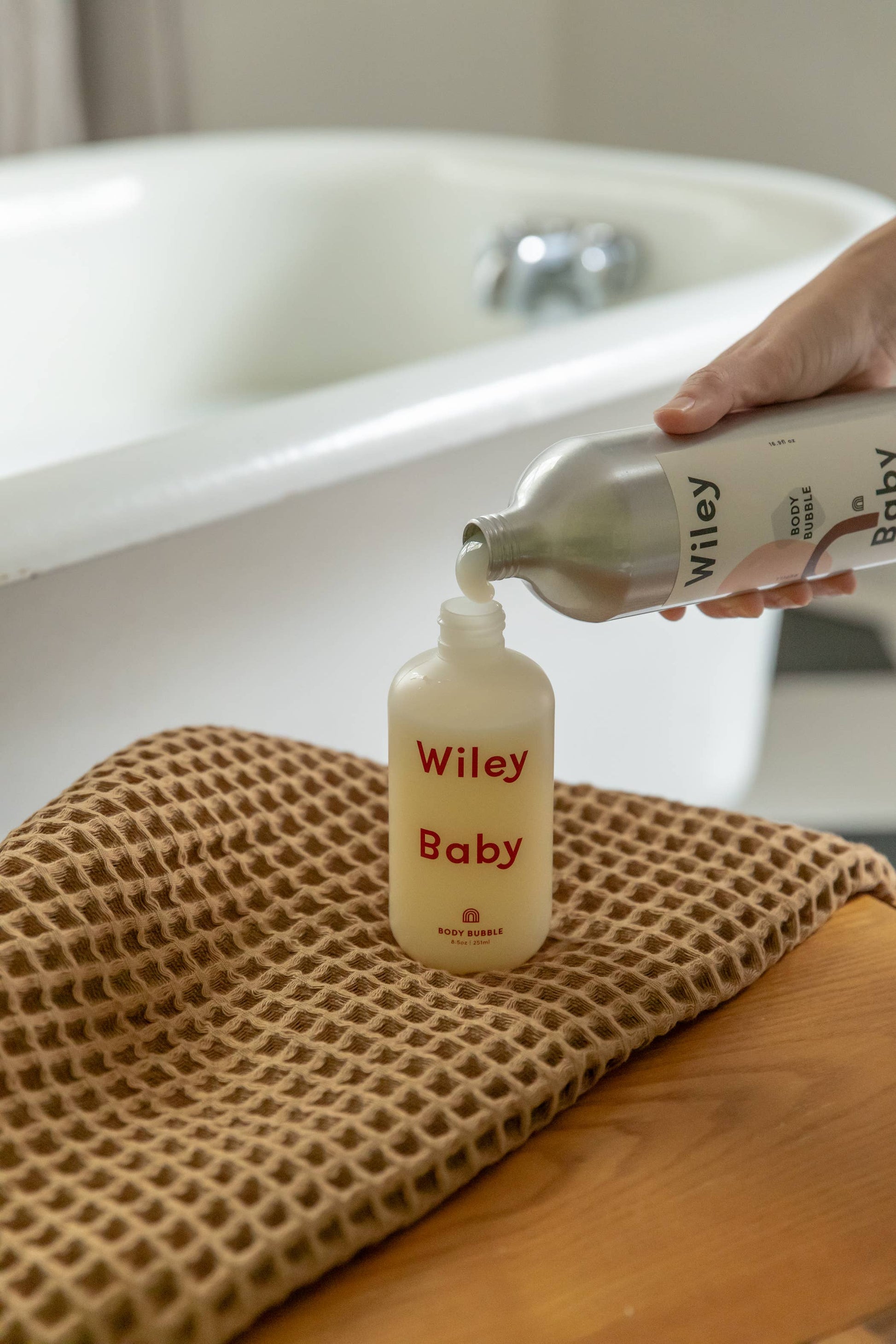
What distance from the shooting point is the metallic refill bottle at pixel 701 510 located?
472 millimetres

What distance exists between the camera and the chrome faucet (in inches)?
59.1

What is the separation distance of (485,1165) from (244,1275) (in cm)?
9

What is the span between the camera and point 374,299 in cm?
172

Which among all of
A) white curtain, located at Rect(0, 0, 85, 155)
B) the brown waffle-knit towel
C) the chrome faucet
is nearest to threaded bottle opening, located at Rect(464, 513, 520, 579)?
the brown waffle-knit towel

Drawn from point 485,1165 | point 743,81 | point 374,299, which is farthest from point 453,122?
point 485,1165

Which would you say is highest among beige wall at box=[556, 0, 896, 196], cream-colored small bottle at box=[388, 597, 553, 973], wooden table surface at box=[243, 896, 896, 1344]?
beige wall at box=[556, 0, 896, 196]

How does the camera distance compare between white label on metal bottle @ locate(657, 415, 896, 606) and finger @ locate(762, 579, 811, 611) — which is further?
finger @ locate(762, 579, 811, 611)

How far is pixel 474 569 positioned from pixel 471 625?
23 millimetres

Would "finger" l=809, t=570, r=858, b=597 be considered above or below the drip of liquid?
below

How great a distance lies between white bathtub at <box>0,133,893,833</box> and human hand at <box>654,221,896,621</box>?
0.24 meters

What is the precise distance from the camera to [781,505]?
512 mm

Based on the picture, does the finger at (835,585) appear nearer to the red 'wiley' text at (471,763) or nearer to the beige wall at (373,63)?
the red 'wiley' text at (471,763)

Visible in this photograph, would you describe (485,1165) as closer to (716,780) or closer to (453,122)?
(716,780)

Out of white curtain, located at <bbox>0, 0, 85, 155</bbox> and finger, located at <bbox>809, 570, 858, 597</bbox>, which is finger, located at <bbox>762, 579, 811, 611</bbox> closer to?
finger, located at <bbox>809, 570, 858, 597</bbox>
